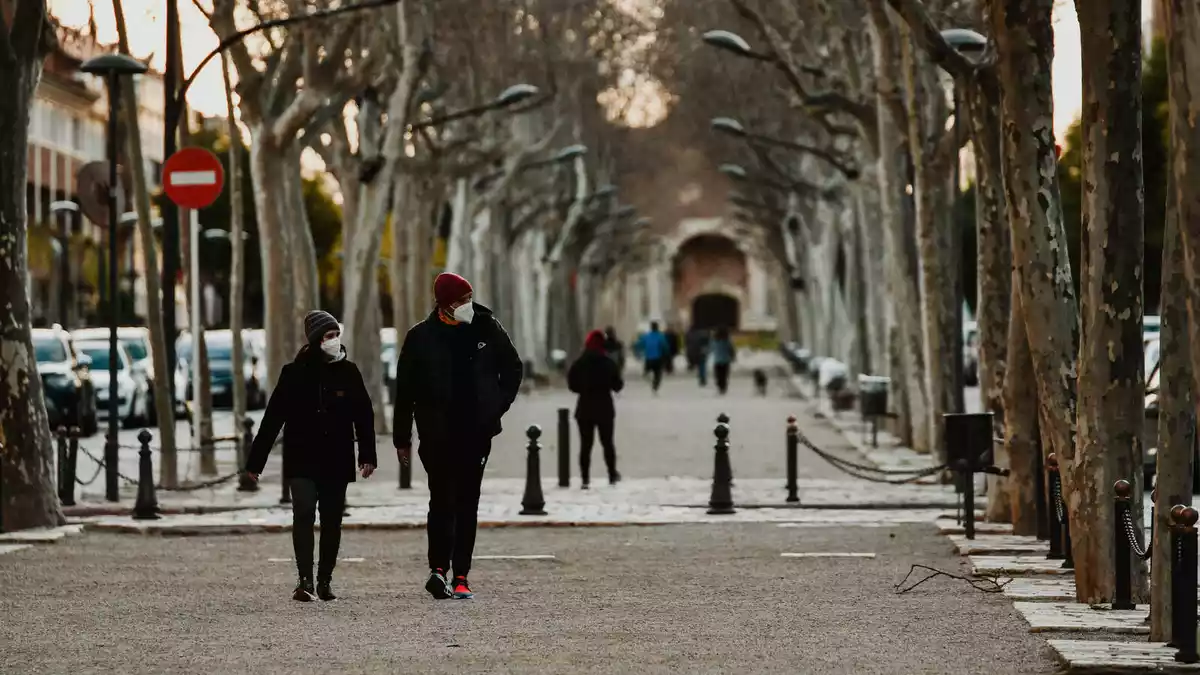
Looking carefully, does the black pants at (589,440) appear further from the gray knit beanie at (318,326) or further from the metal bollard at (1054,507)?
the gray knit beanie at (318,326)

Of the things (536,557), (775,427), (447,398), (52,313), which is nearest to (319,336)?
(447,398)

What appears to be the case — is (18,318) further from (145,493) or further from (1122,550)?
(1122,550)

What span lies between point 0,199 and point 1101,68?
922 centimetres

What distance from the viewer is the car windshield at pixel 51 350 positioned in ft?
123

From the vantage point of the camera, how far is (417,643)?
11367 millimetres

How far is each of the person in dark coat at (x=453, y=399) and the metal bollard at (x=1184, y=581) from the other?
3.86 meters

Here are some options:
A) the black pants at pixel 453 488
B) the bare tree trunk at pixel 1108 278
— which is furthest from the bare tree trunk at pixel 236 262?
the bare tree trunk at pixel 1108 278

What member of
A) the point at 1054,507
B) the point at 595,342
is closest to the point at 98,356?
the point at 595,342

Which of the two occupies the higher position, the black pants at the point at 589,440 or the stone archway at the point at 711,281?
the stone archway at the point at 711,281

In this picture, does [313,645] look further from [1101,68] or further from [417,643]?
[1101,68]

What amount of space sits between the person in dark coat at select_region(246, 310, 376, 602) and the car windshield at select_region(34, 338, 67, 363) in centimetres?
2485

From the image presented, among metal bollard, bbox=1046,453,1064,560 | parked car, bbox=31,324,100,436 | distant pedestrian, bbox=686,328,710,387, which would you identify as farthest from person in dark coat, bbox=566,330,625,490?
distant pedestrian, bbox=686,328,710,387

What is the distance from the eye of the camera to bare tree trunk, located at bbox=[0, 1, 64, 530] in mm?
18547

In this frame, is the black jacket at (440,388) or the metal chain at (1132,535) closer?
the metal chain at (1132,535)
